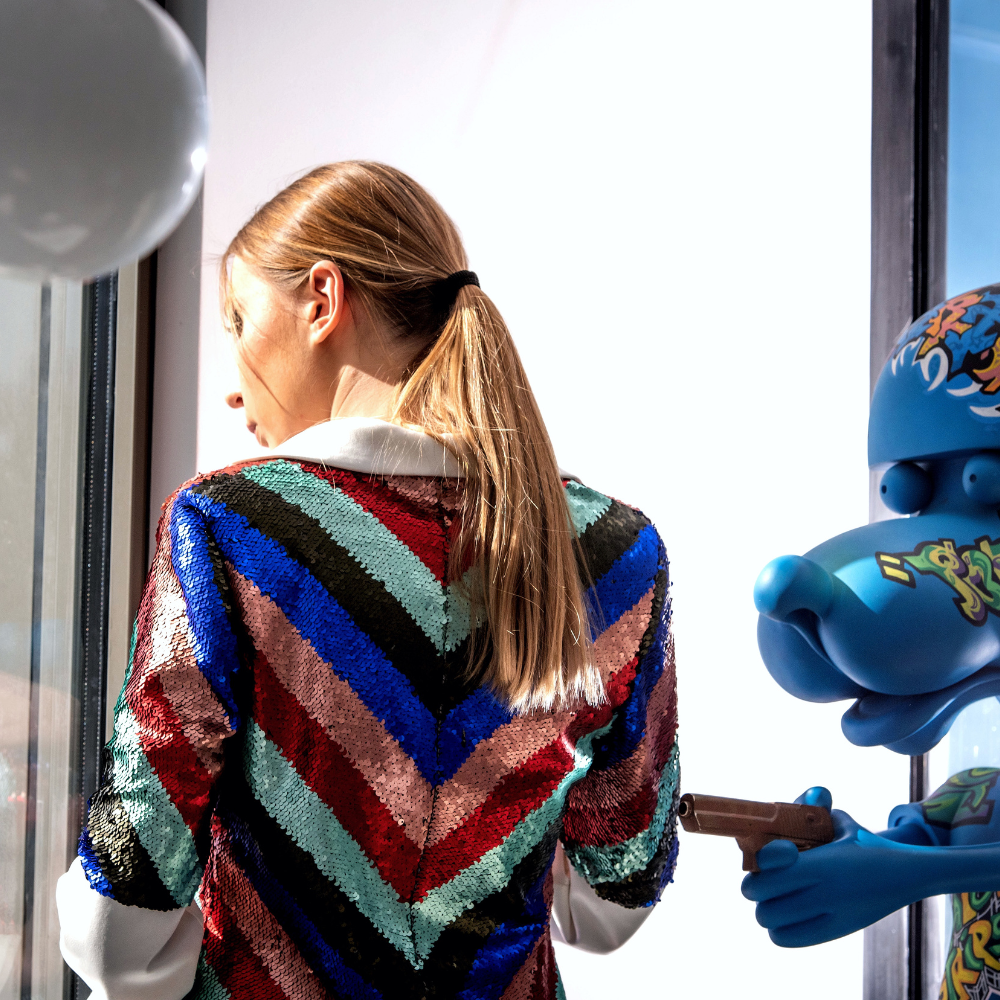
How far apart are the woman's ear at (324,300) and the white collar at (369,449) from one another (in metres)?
0.11

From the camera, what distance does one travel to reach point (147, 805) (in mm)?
596

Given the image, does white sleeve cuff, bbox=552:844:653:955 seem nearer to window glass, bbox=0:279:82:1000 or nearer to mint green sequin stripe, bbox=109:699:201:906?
mint green sequin stripe, bbox=109:699:201:906

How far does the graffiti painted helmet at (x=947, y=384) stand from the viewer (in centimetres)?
92

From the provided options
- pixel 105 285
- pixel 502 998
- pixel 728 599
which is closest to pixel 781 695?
pixel 728 599

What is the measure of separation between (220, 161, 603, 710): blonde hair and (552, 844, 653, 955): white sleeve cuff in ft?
0.79

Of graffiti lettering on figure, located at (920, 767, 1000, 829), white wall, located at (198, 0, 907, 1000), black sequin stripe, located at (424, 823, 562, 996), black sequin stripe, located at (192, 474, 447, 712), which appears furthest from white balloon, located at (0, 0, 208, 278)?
white wall, located at (198, 0, 907, 1000)

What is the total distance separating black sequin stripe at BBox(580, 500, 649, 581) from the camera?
739mm

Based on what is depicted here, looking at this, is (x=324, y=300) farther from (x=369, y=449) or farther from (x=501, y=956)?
(x=501, y=956)

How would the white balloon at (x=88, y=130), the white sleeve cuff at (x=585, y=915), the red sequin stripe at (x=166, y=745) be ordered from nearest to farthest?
the white balloon at (x=88, y=130) → the red sequin stripe at (x=166, y=745) → the white sleeve cuff at (x=585, y=915)

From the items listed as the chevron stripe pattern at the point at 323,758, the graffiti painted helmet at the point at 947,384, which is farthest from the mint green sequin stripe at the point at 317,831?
the graffiti painted helmet at the point at 947,384

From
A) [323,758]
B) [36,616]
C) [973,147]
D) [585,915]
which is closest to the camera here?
[323,758]

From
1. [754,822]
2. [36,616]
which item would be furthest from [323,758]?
[36,616]

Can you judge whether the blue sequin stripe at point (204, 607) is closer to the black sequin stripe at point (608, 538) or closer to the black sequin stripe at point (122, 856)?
the black sequin stripe at point (122, 856)

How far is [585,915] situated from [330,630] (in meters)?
0.40
